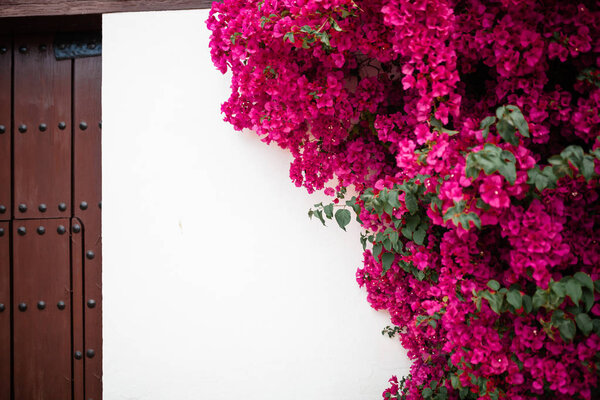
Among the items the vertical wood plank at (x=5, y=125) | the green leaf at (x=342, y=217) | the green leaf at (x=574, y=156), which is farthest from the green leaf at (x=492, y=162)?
the vertical wood plank at (x=5, y=125)

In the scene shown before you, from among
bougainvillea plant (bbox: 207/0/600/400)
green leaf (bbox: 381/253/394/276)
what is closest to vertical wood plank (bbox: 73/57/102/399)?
bougainvillea plant (bbox: 207/0/600/400)

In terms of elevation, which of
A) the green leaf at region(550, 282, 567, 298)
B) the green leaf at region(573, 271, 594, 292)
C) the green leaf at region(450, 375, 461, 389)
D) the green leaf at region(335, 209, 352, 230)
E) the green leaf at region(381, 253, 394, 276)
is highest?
the green leaf at region(335, 209, 352, 230)

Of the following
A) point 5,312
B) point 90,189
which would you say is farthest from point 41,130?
point 5,312

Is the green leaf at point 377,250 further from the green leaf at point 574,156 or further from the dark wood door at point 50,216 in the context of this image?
the dark wood door at point 50,216

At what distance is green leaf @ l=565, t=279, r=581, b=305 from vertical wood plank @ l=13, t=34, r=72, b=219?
6.86 feet

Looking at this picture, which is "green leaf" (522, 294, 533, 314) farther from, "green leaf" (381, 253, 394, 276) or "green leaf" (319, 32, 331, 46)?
"green leaf" (319, 32, 331, 46)

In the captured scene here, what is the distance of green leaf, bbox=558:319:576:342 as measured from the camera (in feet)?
4.10

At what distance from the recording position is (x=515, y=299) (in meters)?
1.29

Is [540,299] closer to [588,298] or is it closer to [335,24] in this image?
[588,298]

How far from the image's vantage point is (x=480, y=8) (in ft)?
4.71

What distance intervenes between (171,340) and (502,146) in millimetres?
1562

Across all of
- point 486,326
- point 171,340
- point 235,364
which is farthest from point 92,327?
point 486,326

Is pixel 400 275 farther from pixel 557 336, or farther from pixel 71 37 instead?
pixel 71 37

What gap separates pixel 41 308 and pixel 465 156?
6.68 ft
